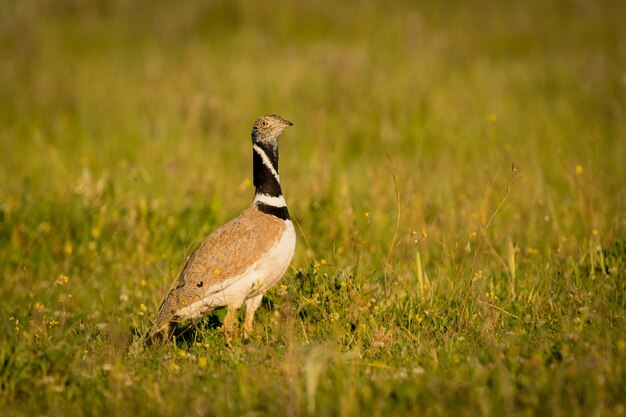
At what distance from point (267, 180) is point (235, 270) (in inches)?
26.0

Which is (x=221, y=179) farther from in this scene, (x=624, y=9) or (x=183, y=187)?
(x=624, y=9)

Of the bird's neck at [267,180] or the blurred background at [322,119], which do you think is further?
the blurred background at [322,119]

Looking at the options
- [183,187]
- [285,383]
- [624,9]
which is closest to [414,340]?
[285,383]

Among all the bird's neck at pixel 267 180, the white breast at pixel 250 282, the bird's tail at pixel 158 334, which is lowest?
the bird's tail at pixel 158 334

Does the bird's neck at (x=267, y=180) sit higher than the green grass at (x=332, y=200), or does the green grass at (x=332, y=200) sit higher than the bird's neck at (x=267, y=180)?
the bird's neck at (x=267, y=180)

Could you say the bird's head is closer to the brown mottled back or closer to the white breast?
the brown mottled back

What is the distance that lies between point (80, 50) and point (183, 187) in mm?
5631

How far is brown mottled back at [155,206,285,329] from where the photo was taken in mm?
4773

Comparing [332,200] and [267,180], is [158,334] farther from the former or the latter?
[332,200]

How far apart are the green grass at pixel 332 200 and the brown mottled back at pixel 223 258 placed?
0.96ft

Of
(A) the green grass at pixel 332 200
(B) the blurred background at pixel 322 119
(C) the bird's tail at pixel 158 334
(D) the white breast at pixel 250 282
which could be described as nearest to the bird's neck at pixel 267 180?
(D) the white breast at pixel 250 282

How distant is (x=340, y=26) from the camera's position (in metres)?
13.0

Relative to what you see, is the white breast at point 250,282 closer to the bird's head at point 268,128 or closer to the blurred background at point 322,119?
the blurred background at point 322,119

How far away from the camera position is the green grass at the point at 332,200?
388 centimetres
